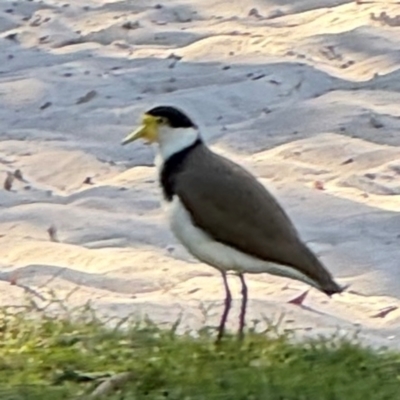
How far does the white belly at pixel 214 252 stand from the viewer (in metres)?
5.00

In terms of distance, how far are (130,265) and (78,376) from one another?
1.69m

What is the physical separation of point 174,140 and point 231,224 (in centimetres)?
40

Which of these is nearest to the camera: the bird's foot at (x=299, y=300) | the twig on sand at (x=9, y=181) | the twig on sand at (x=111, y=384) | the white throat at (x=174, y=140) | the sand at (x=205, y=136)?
the twig on sand at (x=111, y=384)

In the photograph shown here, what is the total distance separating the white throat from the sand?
57 cm

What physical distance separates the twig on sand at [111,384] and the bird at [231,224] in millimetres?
524

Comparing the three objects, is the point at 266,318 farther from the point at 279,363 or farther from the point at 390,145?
the point at 390,145

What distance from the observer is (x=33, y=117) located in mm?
8383

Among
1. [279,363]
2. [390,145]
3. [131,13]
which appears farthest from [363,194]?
[131,13]

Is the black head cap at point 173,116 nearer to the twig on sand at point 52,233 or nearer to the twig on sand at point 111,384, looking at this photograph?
the twig on sand at point 111,384

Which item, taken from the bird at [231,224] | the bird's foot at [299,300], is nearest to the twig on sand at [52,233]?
the bird's foot at [299,300]

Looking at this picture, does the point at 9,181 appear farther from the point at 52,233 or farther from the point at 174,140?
the point at 174,140

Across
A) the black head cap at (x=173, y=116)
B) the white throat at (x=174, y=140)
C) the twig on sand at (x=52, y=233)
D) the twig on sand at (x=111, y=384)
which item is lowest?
the twig on sand at (x=52, y=233)

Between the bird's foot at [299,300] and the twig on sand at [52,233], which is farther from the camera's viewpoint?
the twig on sand at [52,233]

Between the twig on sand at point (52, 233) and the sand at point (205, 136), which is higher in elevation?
the twig on sand at point (52, 233)
